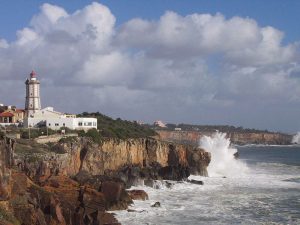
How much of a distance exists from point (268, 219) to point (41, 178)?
14.6 meters

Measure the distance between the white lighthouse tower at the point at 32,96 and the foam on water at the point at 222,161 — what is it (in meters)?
22.0

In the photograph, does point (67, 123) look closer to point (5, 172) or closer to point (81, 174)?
point (81, 174)

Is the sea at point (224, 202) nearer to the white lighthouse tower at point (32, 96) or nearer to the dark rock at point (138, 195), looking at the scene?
the dark rock at point (138, 195)

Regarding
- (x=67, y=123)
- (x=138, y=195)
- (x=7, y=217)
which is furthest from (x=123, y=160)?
(x=7, y=217)

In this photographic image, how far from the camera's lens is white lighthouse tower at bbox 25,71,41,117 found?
61.0 meters

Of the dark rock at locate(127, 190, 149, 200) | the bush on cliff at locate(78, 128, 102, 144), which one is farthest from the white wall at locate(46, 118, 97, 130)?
the dark rock at locate(127, 190, 149, 200)

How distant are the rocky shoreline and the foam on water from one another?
7.15 metres

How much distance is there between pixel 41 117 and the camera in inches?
2367

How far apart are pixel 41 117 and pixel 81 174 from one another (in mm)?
21603

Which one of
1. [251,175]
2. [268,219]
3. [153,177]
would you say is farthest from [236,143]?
[268,219]

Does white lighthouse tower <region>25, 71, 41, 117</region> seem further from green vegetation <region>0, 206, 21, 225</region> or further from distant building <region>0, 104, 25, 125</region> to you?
green vegetation <region>0, 206, 21, 225</region>

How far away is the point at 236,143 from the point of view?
198875mm

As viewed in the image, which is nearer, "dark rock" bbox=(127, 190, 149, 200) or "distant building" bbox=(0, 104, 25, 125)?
"dark rock" bbox=(127, 190, 149, 200)

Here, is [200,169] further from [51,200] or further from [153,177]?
[51,200]
